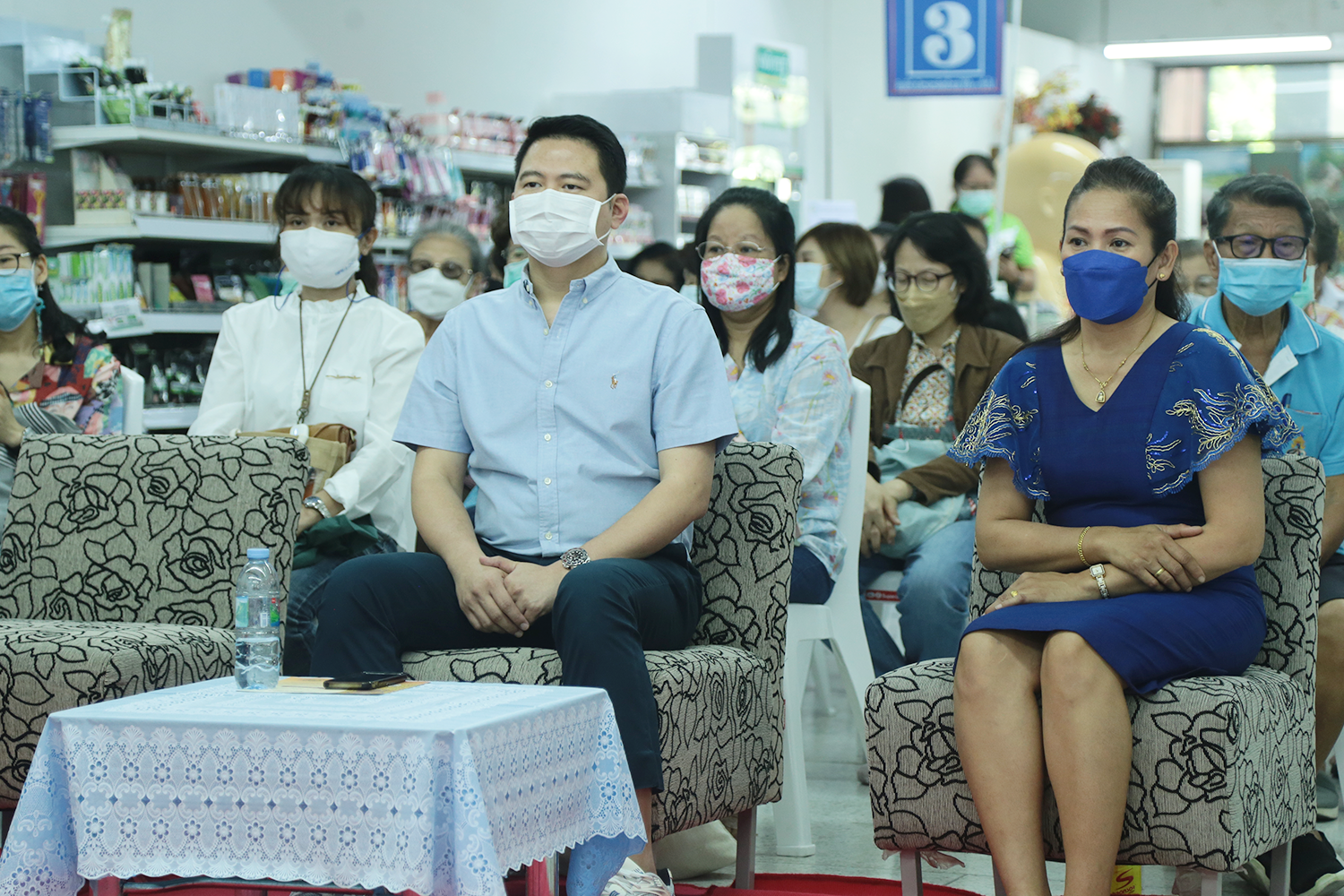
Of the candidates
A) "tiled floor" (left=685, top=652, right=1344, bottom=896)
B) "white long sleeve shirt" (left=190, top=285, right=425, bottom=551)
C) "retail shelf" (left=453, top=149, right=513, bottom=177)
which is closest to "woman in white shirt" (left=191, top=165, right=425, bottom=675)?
"white long sleeve shirt" (left=190, top=285, right=425, bottom=551)

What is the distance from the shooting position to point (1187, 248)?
15.3 feet

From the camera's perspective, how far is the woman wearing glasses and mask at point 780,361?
10.2 ft

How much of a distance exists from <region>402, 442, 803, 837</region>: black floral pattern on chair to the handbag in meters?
0.96

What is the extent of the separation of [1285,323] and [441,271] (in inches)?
95.9

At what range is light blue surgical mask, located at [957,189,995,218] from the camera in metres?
7.59

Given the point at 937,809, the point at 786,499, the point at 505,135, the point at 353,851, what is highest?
the point at 505,135

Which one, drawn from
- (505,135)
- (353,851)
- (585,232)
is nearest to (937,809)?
(353,851)

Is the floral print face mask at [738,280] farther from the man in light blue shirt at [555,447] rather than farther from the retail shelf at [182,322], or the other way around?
the retail shelf at [182,322]

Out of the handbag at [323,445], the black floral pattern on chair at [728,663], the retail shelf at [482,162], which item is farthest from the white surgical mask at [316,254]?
the retail shelf at [482,162]

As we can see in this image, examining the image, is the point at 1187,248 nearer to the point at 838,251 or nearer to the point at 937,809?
the point at 838,251

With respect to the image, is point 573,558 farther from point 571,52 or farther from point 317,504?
point 571,52

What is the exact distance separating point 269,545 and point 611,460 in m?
0.74

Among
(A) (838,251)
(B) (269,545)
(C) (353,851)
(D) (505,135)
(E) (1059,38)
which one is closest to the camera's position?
(C) (353,851)

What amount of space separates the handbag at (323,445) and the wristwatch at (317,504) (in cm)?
1
